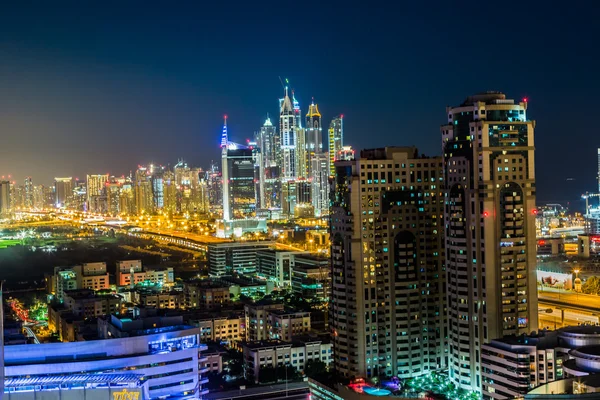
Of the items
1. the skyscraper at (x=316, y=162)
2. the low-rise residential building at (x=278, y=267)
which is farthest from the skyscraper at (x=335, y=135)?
the low-rise residential building at (x=278, y=267)

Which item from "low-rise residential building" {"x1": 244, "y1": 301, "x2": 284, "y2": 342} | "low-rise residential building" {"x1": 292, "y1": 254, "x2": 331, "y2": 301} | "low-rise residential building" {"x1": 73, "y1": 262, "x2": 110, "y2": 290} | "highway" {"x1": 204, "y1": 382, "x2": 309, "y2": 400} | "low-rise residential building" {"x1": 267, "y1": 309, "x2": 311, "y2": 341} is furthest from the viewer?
"low-rise residential building" {"x1": 73, "y1": 262, "x2": 110, "y2": 290}

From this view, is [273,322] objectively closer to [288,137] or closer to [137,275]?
[137,275]

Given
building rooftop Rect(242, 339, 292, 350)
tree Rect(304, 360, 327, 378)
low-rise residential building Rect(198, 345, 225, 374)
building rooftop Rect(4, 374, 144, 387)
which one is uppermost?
building rooftop Rect(4, 374, 144, 387)

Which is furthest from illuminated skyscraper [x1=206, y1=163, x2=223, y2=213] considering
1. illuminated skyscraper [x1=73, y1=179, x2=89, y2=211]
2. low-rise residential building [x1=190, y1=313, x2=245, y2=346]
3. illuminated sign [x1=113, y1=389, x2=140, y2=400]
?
illuminated sign [x1=113, y1=389, x2=140, y2=400]

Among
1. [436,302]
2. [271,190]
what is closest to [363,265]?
[436,302]

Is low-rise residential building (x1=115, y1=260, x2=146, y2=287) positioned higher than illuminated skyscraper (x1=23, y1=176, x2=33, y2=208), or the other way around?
illuminated skyscraper (x1=23, y1=176, x2=33, y2=208)

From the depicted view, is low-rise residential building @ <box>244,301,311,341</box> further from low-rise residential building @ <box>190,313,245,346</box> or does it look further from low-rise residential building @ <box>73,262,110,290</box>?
low-rise residential building @ <box>73,262,110,290</box>
